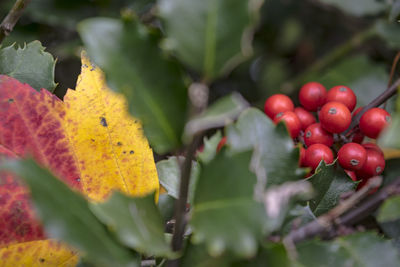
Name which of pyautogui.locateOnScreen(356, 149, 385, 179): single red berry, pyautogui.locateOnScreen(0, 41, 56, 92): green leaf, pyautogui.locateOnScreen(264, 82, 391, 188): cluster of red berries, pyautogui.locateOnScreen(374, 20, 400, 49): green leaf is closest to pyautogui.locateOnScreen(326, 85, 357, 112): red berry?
pyautogui.locateOnScreen(264, 82, 391, 188): cluster of red berries

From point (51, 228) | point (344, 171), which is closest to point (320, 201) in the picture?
point (344, 171)

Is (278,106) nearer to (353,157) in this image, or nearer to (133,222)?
(353,157)

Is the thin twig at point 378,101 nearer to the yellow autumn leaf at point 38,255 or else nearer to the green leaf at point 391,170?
the green leaf at point 391,170

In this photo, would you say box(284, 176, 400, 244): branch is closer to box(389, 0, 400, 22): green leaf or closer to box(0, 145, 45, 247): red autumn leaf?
box(0, 145, 45, 247): red autumn leaf

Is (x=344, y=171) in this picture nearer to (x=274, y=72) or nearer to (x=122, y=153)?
(x=122, y=153)

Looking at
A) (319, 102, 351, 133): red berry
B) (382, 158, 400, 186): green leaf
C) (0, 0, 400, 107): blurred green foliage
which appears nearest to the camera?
(319, 102, 351, 133): red berry

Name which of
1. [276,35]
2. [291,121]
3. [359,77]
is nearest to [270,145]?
[291,121]
